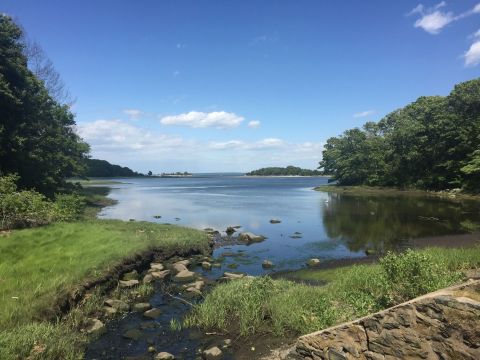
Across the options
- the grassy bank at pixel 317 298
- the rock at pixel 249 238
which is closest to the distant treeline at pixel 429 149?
the rock at pixel 249 238

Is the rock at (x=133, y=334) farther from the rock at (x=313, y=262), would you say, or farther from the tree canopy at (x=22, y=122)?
the tree canopy at (x=22, y=122)

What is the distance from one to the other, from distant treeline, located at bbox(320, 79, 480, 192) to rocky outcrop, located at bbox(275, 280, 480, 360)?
59.4 metres

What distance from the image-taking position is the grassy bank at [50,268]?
428 inches

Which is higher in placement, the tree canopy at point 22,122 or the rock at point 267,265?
the tree canopy at point 22,122

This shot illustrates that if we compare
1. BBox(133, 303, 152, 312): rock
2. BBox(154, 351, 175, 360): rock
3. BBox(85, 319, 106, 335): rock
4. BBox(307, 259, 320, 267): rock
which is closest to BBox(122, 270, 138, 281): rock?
BBox(133, 303, 152, 312): rock

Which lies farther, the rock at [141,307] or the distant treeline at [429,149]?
the distant treeline at [429,149]

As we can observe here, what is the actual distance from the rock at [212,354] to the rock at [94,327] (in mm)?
4203

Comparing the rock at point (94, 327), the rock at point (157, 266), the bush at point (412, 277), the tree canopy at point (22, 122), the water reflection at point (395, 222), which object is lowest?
the rock at point (94, 327)

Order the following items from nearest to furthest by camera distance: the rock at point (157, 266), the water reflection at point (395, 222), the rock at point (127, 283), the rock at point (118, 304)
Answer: the rock at point (118, 304) < the rock at point (127, 283) < the rock at point (157, 266) < the water reflection at point (395, 222)

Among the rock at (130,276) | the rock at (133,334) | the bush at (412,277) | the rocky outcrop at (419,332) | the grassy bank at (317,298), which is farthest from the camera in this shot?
the rock at (130,276)

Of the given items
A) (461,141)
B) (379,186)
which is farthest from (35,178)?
(379,186)

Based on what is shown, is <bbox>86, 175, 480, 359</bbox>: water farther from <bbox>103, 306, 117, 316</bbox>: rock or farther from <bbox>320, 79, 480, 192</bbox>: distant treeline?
<bbox>320, 79, 480, 192</bbox>: distant treeline

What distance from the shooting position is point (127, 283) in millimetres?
17781

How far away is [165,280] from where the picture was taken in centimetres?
1948
